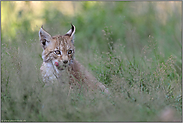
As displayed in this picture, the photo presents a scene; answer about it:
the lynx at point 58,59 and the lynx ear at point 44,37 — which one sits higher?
→ the lynx ear at point 44,37

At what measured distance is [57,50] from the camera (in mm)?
4074

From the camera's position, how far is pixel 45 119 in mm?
3006

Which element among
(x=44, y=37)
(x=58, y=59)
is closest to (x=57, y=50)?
(x=58, y=59)

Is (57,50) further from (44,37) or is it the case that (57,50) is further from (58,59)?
(44,37)

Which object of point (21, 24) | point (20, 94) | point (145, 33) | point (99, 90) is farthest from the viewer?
point (145, 33)

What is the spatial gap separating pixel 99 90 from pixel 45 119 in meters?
1.02

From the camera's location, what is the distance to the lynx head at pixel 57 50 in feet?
13.2

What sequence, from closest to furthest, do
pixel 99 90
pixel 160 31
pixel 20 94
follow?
pixel 20 94 < pixel 99 90 < pixel 160 31

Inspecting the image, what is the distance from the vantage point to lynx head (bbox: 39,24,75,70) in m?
4.03

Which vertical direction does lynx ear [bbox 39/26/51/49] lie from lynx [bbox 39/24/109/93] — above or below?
above

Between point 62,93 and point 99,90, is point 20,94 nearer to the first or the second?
point 62,93

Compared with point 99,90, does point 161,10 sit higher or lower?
higher

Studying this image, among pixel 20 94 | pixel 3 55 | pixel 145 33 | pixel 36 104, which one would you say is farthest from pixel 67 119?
pixel 145 33

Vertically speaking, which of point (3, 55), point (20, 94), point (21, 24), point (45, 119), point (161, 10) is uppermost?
point (161, 10)
